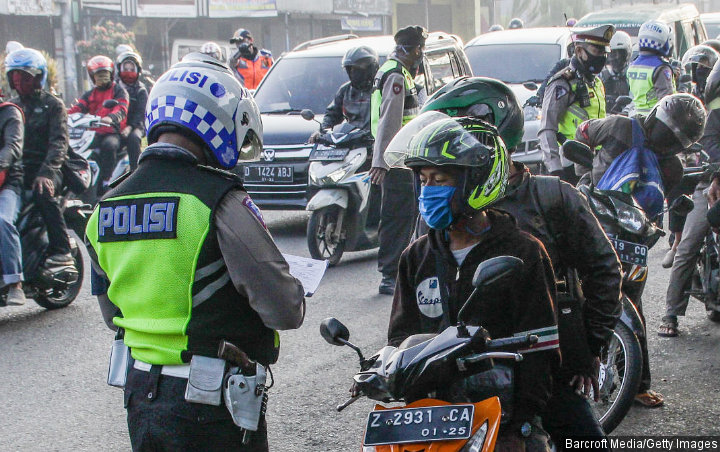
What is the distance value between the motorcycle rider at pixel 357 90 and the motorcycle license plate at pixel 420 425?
650 cm

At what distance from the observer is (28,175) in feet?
24.7

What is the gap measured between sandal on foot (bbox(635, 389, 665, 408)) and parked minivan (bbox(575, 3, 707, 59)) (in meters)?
11.4

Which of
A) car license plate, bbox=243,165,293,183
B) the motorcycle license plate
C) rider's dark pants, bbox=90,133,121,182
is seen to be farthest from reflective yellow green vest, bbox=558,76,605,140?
rider's dark pants, bbox=90,133,121,182

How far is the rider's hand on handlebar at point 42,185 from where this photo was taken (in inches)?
290

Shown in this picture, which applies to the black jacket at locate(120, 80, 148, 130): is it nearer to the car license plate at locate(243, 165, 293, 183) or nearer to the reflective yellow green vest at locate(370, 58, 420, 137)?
the car license plate at locate(243, 165, 293, 183)

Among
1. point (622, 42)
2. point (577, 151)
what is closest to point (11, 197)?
point (577, 151)

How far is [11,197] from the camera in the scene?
7191 millimetres

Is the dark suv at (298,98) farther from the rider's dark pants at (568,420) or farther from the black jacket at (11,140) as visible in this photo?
the rider's dark pants at (568,420)

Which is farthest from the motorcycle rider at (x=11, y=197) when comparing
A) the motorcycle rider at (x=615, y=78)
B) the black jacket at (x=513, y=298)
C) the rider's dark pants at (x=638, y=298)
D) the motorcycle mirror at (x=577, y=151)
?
the motorcycle rider at (x=615, y=78)

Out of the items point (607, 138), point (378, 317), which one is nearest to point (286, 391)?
point (378, 317)

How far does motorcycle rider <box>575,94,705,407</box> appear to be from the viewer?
202 inches

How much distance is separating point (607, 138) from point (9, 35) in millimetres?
25709

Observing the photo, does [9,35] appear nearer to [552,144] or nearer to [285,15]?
[285,15]

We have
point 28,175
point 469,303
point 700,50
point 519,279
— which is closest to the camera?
point 469,303
